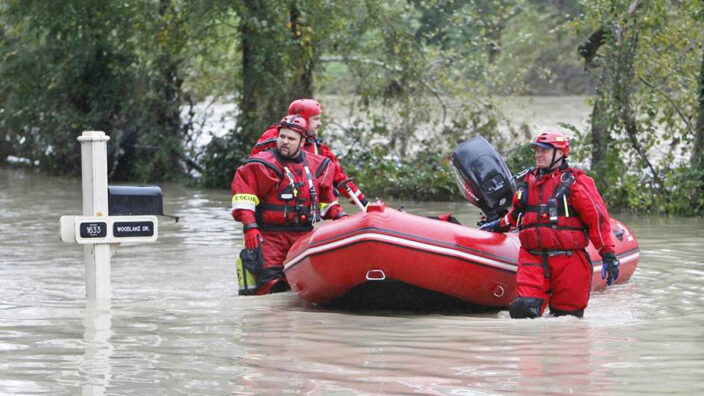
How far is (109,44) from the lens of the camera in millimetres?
19156

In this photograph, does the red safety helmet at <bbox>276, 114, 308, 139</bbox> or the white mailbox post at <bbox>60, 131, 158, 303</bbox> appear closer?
the white mailbox post at <bbox>60, 131, 158, 303</bbox>

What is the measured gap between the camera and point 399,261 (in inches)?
278

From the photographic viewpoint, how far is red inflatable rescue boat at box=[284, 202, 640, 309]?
7062mm

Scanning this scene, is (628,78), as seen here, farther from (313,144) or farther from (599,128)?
(313,144)

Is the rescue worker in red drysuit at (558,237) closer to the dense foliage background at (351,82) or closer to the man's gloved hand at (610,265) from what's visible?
the man's gloved hand at (610,265)

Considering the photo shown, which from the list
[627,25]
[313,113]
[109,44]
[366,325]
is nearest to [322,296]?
[366,325]

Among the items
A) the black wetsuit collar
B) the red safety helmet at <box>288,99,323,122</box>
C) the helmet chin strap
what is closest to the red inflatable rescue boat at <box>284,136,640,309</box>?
the helmet chin strap

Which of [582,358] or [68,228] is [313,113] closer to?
[68,228]

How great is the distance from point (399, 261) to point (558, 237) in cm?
89

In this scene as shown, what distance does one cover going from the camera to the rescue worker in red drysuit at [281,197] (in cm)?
776

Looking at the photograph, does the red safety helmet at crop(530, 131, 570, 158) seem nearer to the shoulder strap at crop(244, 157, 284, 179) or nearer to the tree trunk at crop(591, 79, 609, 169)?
the shoulder strap at crop(244, 157, 284, 179)

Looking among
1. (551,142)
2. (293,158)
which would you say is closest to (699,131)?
(293,158)

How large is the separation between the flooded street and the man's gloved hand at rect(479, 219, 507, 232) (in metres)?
0.50

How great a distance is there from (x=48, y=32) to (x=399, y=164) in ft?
19.7
